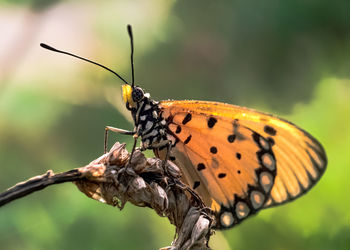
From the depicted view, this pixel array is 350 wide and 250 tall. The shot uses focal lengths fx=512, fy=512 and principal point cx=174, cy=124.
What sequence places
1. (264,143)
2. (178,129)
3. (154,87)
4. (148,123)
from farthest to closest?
(154,87) < (264,143) < (178,129) < (148,123)

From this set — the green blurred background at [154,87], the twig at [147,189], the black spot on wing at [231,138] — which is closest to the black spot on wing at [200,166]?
the black spot on wing at [231,138]

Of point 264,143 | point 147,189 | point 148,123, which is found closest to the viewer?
point 147,189

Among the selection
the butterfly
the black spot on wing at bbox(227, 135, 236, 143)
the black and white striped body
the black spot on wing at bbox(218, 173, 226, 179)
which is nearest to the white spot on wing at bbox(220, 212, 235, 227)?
the butterfly

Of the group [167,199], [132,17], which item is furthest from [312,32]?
[167,199]

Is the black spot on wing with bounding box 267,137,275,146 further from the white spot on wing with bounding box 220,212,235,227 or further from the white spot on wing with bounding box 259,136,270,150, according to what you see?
the white spot on wing with bounding box 220,212,235,227

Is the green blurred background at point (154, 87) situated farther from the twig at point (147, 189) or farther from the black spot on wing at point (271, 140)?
the twig at point (147, 189)

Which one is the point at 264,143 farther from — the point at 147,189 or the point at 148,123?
the point at 147,189

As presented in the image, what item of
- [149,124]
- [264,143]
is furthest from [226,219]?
[149,124]
